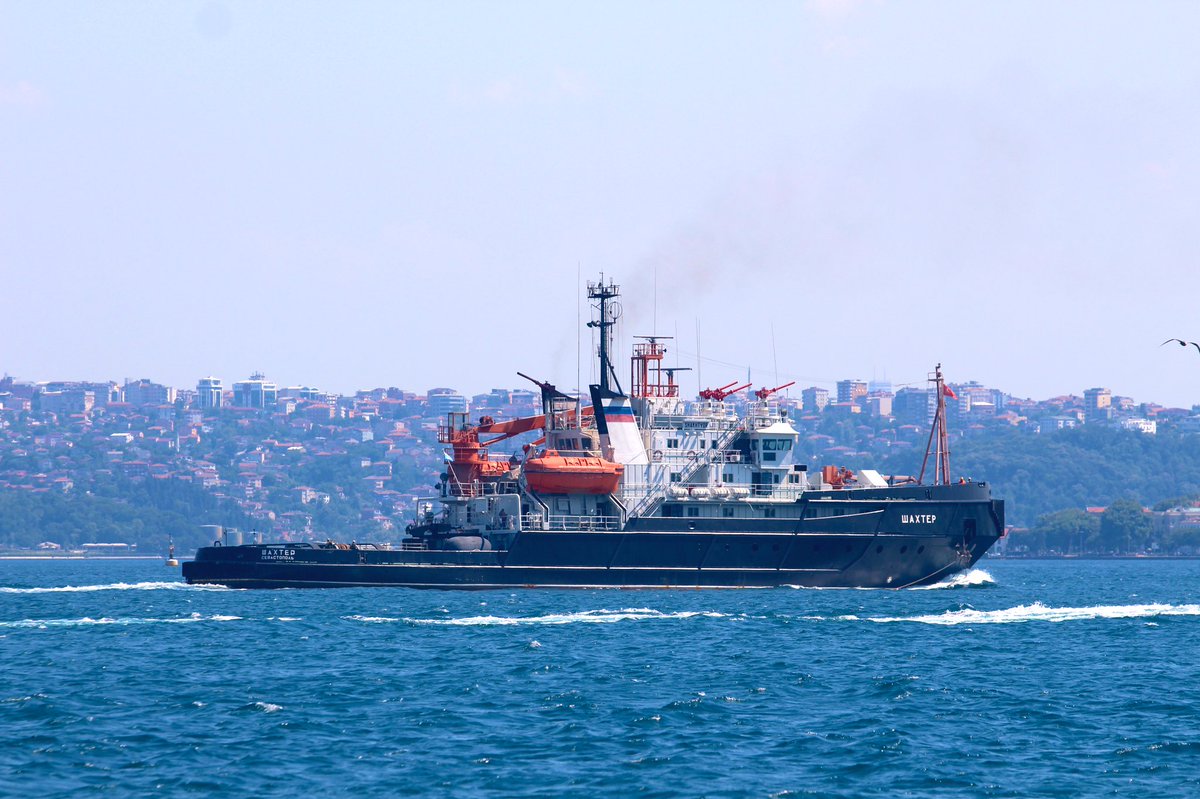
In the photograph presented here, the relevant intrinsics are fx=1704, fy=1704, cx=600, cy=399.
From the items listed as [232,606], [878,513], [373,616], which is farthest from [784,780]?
[878,513]

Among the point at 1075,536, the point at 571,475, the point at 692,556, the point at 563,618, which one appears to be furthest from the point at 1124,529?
the point at 563,618

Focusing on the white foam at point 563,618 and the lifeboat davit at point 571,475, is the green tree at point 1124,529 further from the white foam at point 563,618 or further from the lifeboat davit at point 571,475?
the white foam at point 563,618

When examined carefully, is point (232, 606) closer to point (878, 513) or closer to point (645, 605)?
point (645, 605)

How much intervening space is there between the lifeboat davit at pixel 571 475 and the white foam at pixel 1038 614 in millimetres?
13354

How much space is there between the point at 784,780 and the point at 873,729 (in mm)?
4942

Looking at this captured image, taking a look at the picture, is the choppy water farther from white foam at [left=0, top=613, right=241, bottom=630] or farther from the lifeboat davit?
the lifeboat davit

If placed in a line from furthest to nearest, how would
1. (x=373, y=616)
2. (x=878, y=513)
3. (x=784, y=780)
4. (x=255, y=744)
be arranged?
1. (x=878, y=513)
2. (x=373, y=616)
3. (x=255, y=744)
4. (x=784, y=780)

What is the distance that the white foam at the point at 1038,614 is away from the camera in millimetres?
53781

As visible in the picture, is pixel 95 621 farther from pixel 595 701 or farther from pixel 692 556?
pixel 595 701

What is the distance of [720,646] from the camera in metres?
45.1

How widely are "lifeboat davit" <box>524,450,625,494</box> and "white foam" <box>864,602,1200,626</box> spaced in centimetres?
1335

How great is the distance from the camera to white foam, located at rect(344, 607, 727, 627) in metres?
50.9

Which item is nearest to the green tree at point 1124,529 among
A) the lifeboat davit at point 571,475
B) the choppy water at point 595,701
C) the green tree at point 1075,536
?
the green tree at point 1075,536

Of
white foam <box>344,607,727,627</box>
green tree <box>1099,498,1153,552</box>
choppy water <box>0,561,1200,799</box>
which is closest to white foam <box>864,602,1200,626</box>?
choppy water <box>0,561,1200,799</box>
